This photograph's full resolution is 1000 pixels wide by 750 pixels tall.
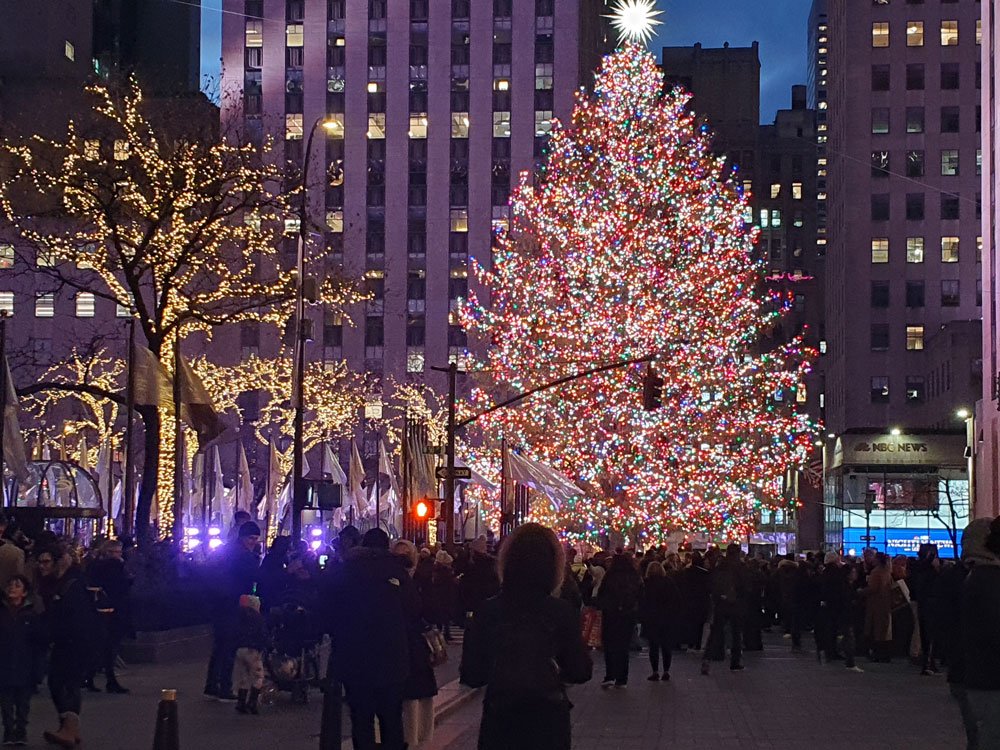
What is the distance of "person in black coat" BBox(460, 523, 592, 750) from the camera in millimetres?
7449

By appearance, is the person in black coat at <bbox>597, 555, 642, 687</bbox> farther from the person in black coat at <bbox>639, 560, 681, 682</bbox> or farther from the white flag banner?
the white flag banner

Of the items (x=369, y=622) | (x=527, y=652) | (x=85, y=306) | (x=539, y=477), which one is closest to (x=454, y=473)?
(x=539, y=477)

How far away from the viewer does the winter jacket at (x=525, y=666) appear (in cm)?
745

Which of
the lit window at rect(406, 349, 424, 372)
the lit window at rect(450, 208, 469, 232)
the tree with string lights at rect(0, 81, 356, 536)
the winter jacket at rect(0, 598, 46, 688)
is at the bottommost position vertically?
the winter jacket at rect(0, 598, 46, 688)

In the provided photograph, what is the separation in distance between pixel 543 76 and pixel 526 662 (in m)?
104

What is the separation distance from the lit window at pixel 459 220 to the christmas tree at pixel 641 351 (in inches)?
2357

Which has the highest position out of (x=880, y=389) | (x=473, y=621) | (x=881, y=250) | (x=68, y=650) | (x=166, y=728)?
(x=881, y=250)

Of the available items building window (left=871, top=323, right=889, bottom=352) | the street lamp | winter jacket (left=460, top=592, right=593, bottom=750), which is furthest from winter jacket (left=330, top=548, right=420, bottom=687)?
building window (left=871, top=323, right=889, bottom=352)

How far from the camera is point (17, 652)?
13.8 m

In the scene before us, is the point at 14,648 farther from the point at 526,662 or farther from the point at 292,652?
the point at 526,662

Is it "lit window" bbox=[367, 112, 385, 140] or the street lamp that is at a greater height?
"lit window" bbox=[367, 112, 385, 140]

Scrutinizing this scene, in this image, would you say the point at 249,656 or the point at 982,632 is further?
the point at 249,656

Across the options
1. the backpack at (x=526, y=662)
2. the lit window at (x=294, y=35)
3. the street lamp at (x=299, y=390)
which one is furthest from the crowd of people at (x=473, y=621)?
the lit window at (x=294, y=35)

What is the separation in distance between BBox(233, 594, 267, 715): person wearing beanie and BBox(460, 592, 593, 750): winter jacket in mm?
9635
